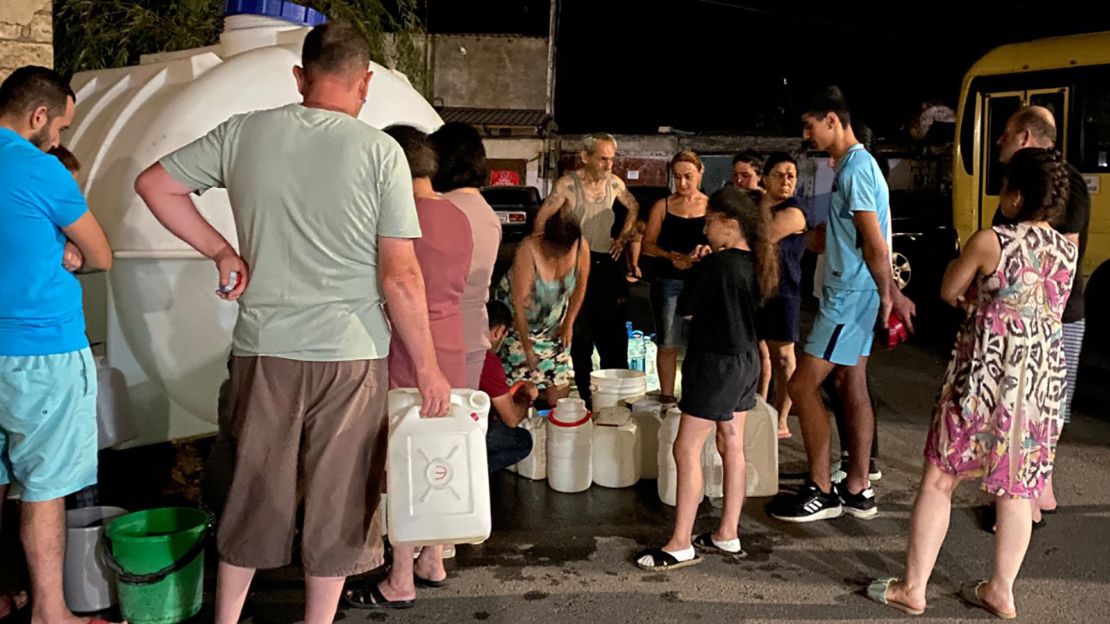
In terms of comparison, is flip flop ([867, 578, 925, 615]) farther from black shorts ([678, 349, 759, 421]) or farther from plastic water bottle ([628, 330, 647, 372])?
plastic water bottle ([628, 330, 647, 372])

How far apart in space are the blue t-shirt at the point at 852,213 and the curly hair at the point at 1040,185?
39.5 inches

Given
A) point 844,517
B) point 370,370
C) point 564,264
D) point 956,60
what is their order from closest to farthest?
point 370,370 < point 844,517 < point 564,264 < point 956,60

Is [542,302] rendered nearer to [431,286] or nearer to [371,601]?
[431,286]

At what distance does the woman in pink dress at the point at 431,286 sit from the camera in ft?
12.4

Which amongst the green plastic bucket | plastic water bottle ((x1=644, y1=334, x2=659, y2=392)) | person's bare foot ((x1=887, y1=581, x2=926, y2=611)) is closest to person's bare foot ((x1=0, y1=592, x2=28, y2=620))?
the green plastic bucket

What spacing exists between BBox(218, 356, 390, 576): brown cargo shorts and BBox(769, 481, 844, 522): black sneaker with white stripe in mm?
2546

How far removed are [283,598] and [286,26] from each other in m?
3.37

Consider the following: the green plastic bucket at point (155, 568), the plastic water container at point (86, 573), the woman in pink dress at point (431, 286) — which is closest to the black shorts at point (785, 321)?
the woman in pink dress at point (431, 286)

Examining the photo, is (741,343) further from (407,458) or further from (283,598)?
(283,598)

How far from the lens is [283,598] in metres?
3.96

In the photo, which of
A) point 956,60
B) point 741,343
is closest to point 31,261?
point 741,343

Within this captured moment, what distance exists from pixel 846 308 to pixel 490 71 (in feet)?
72.4

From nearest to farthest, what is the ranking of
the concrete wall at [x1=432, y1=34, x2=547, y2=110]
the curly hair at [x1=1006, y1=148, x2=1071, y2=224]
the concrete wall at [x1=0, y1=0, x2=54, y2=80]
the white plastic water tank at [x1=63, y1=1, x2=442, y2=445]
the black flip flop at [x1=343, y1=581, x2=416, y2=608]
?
the curly hair at [x1=1006, y1=148, x2=1071, y2=224] < the black flip flop at [x1=343, y1=581, x2=416, y2=608] < the white plastic water tank at [x1=63, y1=1, x2=442, y2=445] < the concrete wall at [x1=0, y1=0, x2=54, y2=80] < the concrete wall at [x1=432, y1=34, x2=547, y2=110]

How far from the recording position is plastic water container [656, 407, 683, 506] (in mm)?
5191
